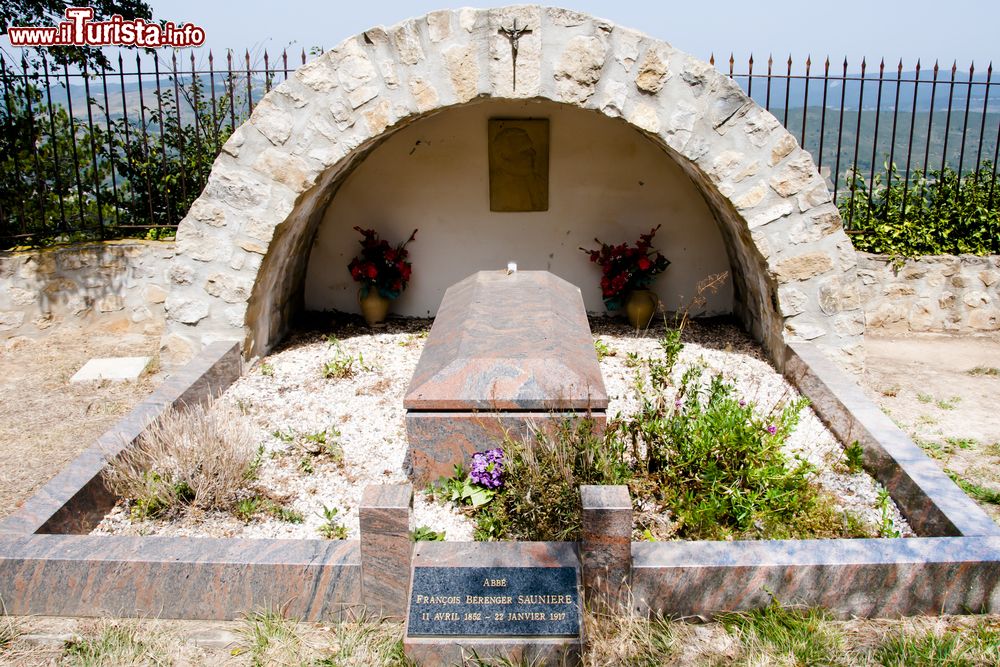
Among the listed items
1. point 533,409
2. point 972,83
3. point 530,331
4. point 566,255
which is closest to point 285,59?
point 566,255

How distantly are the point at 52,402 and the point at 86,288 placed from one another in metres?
1.55

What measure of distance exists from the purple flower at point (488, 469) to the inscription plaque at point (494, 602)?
2.52ft

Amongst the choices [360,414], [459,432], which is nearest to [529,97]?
[360,414]

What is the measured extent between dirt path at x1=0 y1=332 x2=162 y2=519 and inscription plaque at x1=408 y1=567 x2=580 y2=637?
2344 millimetres

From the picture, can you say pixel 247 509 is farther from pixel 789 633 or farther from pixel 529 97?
pixel 529 97

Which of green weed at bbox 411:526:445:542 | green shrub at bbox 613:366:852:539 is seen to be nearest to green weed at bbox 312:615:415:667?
green weed at bbox 411:526:445:542

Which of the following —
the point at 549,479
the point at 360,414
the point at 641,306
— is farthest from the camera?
the point at 641,306

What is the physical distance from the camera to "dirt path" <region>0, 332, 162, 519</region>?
433 centimetres

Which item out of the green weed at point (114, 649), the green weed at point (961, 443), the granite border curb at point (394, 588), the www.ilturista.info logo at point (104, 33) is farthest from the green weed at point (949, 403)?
the www.ilturista.info logo at point (104, 33)

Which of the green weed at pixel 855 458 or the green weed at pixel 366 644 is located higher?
the green weed at pixel 855 458

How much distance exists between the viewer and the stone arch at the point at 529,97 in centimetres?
482

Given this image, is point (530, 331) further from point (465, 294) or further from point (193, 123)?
point (193, 123)

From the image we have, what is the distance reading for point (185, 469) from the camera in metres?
3.60

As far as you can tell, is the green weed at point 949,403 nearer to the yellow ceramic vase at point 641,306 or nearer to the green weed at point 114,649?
the yellow ceramic vase at point 641,306
